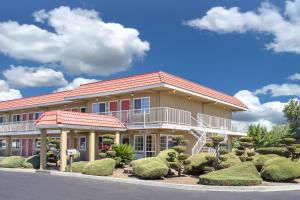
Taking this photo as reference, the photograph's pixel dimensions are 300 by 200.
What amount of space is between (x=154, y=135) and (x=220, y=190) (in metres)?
13.3

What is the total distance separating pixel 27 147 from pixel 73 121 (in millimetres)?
22197

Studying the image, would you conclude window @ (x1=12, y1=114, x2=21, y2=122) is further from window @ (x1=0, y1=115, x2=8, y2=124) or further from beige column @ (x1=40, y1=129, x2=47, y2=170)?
beige column @ (x1=40, y1=129, x2=47, y2=170)

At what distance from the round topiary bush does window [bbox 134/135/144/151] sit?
307 inches

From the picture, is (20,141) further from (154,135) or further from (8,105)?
(154,135)

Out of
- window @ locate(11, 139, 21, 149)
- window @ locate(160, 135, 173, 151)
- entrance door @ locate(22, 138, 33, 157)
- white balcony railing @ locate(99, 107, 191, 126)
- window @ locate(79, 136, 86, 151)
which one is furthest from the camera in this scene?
window @ locate(11, 139, 21, 149)

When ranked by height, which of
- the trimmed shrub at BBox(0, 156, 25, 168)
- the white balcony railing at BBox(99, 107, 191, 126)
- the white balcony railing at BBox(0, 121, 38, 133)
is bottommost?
the trimmed shrub at BBox(0, 156, 25, 168)

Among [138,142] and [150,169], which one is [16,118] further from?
[150,169]

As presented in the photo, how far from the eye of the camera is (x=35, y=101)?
43.3 metres

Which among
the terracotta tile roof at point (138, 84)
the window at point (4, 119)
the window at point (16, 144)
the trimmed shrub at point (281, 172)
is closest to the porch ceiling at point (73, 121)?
the terracotta tile roof at point (138, 84)

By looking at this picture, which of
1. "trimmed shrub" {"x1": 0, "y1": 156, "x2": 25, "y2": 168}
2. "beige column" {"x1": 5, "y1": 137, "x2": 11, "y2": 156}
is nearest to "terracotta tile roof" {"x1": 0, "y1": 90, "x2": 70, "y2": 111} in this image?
"beige column" {"x1": 5, "y1": 137, "x2": 11, "y2": 156}

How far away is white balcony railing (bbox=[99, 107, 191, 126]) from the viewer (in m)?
28.4

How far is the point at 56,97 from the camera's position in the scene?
40.8 meters

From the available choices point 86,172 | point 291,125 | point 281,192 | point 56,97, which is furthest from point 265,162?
point 291,125

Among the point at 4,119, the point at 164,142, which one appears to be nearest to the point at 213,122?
the point at 164,142
